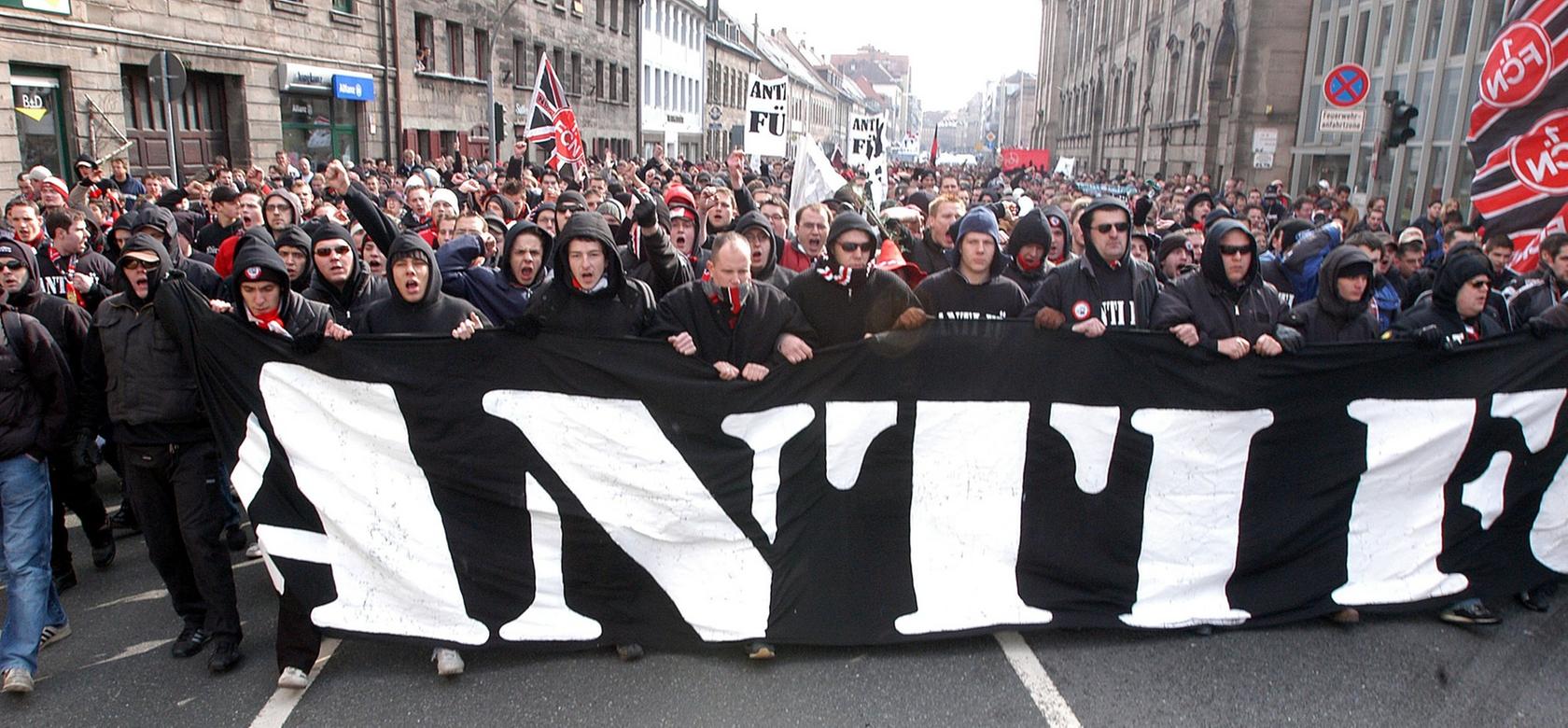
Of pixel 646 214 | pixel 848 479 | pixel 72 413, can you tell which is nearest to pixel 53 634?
pixel 72 413

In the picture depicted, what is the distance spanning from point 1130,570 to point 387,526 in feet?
9.55

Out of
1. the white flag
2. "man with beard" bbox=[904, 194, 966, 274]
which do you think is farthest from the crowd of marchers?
the white flag

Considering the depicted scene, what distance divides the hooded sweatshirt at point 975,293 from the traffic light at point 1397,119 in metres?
8.29

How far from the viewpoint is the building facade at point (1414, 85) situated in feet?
57.1

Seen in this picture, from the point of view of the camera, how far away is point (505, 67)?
31188mm

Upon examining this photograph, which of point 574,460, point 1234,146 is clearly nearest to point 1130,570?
point 574,460

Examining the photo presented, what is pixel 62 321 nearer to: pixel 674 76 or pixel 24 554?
pixel 24 554

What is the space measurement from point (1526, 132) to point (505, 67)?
28.8 metres

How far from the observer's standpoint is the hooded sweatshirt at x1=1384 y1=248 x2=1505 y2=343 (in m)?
4.85

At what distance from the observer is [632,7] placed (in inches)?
1738

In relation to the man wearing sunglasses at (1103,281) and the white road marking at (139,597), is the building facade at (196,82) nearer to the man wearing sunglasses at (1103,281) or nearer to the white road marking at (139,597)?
the white road marking at (139,597)

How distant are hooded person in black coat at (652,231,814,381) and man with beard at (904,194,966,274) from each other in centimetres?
308

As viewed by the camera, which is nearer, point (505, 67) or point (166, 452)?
point (166, 452)

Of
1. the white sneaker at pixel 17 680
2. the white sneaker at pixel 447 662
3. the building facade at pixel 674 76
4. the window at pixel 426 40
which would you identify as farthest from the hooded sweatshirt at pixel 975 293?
the building facade at pixel 674 76
